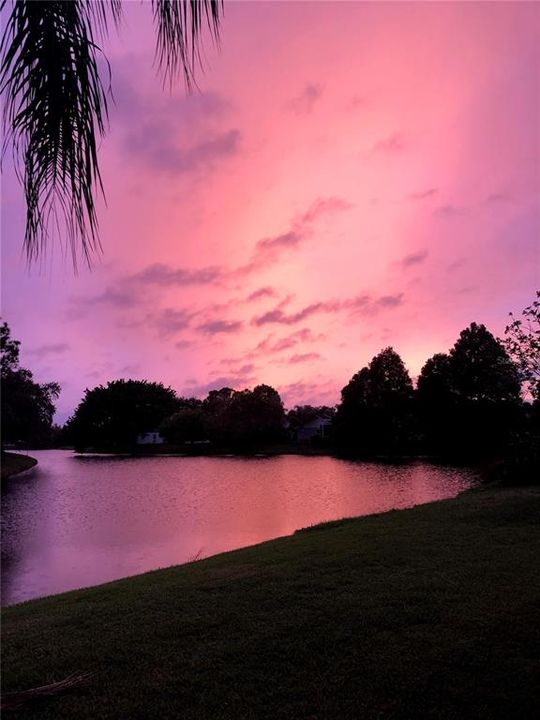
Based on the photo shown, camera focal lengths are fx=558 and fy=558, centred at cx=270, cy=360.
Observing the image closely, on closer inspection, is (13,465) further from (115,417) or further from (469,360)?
(469,360)

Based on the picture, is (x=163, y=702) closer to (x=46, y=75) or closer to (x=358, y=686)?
(x=358, y=686)

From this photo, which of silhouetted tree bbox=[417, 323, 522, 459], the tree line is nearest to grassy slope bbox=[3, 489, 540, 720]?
the tree line

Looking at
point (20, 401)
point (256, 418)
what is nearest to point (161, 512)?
point (20, 401)

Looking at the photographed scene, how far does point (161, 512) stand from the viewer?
2311 centimetres

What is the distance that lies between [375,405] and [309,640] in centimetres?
6527

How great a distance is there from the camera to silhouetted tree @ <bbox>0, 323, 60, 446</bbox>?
47612 millimetres

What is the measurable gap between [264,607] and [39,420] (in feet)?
170

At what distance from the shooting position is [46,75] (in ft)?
6.85

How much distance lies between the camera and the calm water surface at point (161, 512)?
14617 mm

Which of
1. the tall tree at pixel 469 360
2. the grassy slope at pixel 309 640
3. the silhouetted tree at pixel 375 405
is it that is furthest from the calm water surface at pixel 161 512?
the silhouetted tree at pixel 375 405

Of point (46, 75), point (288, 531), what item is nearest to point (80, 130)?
A: point (46, 75)

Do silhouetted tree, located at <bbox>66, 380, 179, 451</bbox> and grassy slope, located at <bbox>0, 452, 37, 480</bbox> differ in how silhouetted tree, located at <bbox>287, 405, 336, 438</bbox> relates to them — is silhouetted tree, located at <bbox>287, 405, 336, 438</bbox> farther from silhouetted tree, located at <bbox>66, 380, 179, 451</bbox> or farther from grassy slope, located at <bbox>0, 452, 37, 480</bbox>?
grassy slope, located at <bbox>0, 452, 37, 480</bbox>

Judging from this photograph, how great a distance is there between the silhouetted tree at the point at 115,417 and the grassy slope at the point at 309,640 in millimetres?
88076

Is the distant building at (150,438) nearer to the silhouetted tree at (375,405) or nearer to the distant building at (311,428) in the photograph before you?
the distant building at (311,428)
